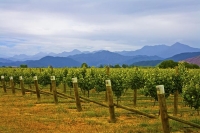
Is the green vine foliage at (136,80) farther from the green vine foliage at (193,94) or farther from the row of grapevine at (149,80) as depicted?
the green vine foliage at (193,94)

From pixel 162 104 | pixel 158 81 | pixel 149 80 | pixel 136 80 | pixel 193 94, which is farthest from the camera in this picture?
pixel 136 80

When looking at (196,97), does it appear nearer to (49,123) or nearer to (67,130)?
(67,130)

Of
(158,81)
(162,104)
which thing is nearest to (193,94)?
(162,104)

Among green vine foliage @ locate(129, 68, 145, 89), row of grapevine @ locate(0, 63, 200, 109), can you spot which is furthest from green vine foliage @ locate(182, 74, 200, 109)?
green vine foliage @ locate(129, 68, 145, 89)

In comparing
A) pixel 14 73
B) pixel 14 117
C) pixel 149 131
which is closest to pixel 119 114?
pixel 149 131

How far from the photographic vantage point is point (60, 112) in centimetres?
1981

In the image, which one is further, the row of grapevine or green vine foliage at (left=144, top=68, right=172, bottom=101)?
green vine foliage at (left=144, top=68, right=172, bottom=101)

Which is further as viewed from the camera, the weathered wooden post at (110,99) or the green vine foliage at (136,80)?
the green vine foliage at (136,80)

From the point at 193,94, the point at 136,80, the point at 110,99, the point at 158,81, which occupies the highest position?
the point at 158,81

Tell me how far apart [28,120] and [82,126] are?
3671 mm

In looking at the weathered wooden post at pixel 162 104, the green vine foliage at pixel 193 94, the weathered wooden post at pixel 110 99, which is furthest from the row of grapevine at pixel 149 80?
the weathered wooden post at pixel 162 104

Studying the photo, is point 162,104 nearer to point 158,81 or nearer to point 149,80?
point 158,81

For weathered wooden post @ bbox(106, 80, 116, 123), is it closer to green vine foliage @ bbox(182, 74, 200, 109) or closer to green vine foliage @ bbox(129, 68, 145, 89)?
green vine foliage @ bbox(182, 74, 200, 109)

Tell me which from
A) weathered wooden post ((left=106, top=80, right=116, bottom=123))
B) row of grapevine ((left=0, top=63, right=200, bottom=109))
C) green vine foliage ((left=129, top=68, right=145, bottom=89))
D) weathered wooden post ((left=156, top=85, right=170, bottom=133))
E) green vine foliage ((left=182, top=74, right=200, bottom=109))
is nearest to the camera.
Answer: weathered wooden post ((left=156, top=85, right=170, bottom=133))
